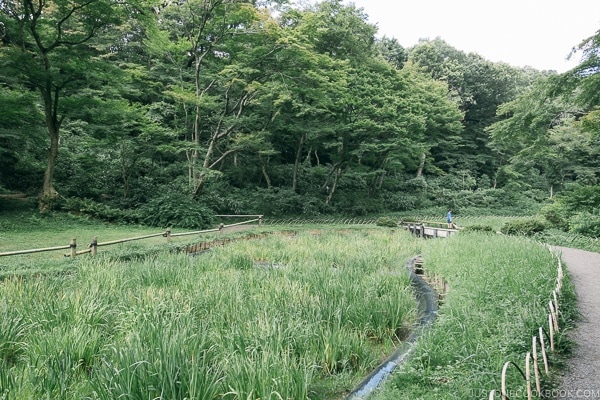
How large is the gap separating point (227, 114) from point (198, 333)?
19118 millimetres

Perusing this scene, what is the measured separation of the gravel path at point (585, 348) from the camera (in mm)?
3100

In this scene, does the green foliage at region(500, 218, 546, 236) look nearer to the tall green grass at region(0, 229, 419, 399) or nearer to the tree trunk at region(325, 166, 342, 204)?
the tall green grass at region(0, 229, 419, 399)

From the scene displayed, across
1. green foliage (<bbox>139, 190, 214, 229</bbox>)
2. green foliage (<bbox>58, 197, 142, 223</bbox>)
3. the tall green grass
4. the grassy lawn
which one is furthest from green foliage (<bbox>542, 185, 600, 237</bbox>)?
green foliage (<bbox>58, 197, 142, 223</bbox>)

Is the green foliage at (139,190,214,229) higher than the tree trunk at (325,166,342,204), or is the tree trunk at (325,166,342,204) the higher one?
the tree trunk at (325,166,342,204)

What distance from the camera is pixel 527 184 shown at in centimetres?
3656

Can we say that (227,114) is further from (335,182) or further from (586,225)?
(586,225)

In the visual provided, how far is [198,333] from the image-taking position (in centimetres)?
348

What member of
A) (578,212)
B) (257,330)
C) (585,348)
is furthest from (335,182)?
(257,330)

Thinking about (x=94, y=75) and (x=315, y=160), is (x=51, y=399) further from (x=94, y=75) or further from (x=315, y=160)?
(x=315, y=160)

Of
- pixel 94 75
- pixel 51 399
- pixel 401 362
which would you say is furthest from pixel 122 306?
pixel 94 75

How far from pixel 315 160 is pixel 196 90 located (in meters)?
15.2

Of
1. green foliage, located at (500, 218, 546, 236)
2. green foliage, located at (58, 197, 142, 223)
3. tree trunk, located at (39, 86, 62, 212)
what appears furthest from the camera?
green foliage, located at (58, 197, 142, 223)

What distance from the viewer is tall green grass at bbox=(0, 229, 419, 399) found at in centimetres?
286

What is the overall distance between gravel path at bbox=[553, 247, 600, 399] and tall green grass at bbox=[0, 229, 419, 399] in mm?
1739
